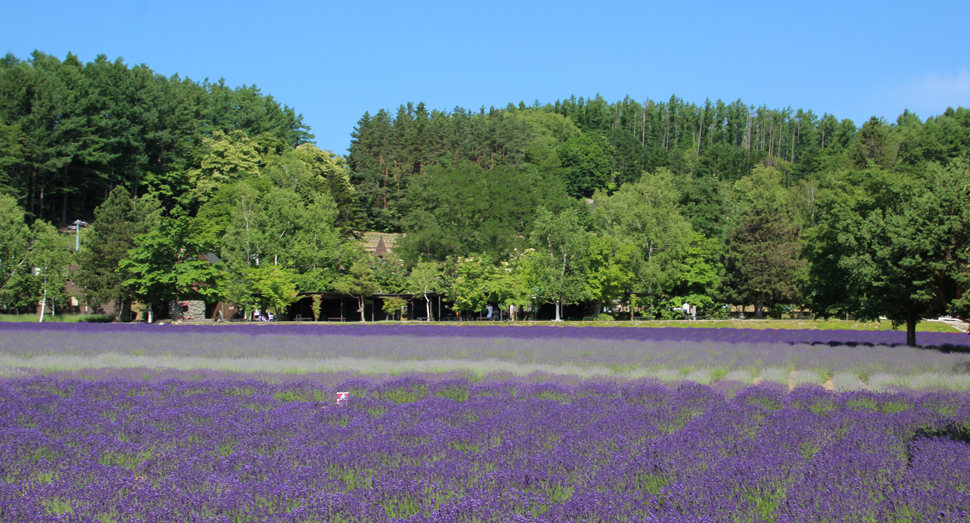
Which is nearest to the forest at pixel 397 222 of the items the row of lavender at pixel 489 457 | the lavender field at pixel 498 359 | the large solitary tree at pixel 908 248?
the large solitary tree at pixel 908 248

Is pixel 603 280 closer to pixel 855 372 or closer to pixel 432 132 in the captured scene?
pixel 855 372

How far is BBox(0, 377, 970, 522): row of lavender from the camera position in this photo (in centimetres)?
594

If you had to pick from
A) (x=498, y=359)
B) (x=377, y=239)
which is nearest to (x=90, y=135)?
(x=377, y=239)

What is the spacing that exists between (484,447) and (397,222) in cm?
8028

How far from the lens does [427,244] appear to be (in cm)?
6562

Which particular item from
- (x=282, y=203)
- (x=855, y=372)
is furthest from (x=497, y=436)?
(x=282, y=203)

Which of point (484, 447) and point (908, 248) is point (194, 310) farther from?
point (484, 447)

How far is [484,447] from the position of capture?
854cm

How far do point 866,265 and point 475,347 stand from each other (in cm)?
1527

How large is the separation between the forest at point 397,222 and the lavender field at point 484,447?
39.6 ft

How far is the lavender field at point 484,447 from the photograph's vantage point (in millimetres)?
5980

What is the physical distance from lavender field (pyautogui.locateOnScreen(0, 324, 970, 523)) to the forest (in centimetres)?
1208

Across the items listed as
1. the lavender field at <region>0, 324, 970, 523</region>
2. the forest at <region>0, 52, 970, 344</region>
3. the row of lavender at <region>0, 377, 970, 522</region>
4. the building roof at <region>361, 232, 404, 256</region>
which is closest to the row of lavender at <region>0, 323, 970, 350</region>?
the forest at <region>0, 52, 970, 344</region>

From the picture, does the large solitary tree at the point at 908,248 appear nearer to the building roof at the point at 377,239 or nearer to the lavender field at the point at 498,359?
the lavender field at the point at 498,359
